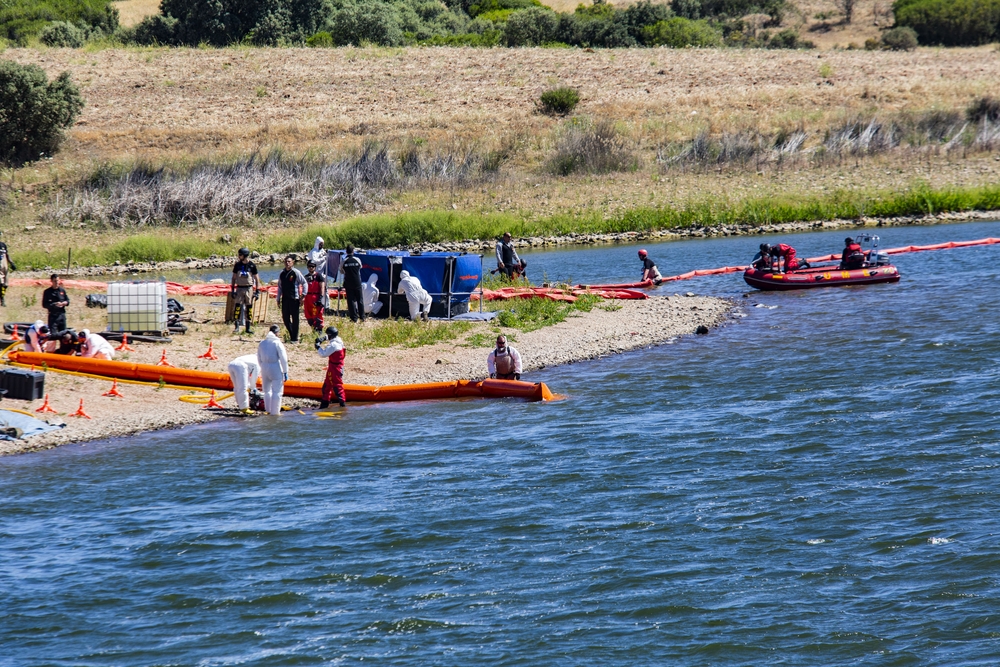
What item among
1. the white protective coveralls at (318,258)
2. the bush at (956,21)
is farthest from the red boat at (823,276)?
the bush at (956,21)

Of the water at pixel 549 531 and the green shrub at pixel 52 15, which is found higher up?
the green shrub at pixel 52 15

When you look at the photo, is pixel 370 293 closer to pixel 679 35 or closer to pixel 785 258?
pixel 785 258

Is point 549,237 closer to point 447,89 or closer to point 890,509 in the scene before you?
point 447,89

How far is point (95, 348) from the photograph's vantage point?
21859mm

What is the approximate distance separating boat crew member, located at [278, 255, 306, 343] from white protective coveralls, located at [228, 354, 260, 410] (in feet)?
10.8

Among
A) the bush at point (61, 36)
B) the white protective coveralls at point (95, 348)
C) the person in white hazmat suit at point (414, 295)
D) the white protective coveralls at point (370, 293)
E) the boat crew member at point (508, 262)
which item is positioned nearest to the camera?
the white protective coveralls at point (95, 348)

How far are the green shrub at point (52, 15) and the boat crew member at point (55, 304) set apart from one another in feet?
233

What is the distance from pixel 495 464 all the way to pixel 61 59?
61575mm

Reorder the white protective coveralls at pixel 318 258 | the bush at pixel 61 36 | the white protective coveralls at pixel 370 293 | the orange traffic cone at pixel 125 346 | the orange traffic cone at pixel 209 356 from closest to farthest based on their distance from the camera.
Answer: the orange traffic cone at pixel 209 356, the orange traffic cone at pixel 125 346, the white protective coveralls at pixel 318 258, the white protective coveralls at pixel 370 293, the bush at pixel 61 36

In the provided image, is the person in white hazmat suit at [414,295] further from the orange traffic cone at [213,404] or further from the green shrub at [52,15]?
the green shrub at [52,15]

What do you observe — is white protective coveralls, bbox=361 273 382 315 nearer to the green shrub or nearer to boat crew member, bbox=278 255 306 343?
boat crew member, bbox=278 255 306 343

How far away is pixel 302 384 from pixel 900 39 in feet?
250

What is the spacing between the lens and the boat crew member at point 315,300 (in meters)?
24.4

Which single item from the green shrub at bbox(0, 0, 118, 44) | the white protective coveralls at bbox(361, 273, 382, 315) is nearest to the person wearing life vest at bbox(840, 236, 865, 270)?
the white protective coveralls at bbox(361, 273, 382, 315)
